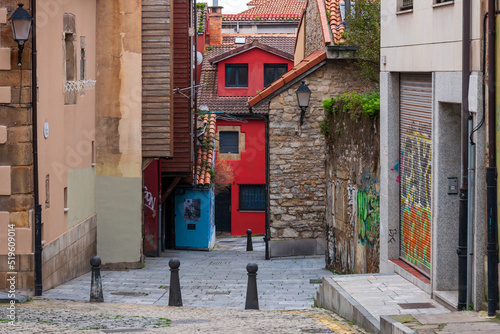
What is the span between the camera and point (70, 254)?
51.4 ft

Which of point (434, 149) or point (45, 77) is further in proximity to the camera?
point (45, 77)

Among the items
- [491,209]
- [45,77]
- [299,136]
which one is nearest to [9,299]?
[45,77]

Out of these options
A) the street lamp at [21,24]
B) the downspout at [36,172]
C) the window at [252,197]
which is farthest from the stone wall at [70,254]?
the window at [252,197]

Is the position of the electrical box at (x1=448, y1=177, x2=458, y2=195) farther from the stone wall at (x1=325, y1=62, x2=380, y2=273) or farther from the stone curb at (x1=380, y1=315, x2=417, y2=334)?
the stone wall at (x1=325, y1=62, x2=380, y2=273)

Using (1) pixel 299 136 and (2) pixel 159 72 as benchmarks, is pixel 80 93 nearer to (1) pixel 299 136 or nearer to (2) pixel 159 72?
(2) pixel 159 72

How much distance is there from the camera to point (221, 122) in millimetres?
37812

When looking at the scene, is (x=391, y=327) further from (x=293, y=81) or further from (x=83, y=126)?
(x=293, y=81)

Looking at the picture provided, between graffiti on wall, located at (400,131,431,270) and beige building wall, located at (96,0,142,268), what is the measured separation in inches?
348

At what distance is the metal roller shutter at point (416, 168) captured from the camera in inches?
427

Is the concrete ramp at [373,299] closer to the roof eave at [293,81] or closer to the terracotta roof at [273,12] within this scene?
the roof eave at [293,81]

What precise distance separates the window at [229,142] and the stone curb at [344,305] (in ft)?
86.8

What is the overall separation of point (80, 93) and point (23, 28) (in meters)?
5.14

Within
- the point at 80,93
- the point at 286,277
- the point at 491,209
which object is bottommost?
the point at 286,277

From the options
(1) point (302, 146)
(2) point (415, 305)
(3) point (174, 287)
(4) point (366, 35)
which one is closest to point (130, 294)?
(3) point (174, 287)
